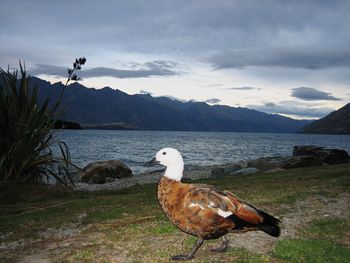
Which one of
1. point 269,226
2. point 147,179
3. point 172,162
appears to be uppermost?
point 172,162

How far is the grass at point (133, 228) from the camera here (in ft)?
25.5

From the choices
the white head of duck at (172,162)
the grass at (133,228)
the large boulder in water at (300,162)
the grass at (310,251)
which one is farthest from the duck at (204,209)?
the large boulder in water at (300,162)

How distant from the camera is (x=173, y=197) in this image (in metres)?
6.95

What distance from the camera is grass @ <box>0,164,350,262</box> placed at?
7773mm

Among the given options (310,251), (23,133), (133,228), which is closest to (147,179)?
(23,133)

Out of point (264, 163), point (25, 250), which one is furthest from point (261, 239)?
point (264, 163)

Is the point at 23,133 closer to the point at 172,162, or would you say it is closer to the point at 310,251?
the point at 172,162

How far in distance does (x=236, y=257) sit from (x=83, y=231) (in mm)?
4504

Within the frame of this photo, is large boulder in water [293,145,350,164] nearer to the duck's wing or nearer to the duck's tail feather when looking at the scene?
the duck's tail feather

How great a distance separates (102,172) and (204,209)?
3386 centimetres

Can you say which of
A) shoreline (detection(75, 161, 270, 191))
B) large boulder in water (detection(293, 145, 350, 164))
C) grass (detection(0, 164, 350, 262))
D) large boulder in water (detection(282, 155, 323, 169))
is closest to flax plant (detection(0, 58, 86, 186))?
grass (detection(0, 164, 350, 262))

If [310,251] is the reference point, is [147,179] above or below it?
below

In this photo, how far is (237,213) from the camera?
6.80 m

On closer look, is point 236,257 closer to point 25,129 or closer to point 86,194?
point 25,129
